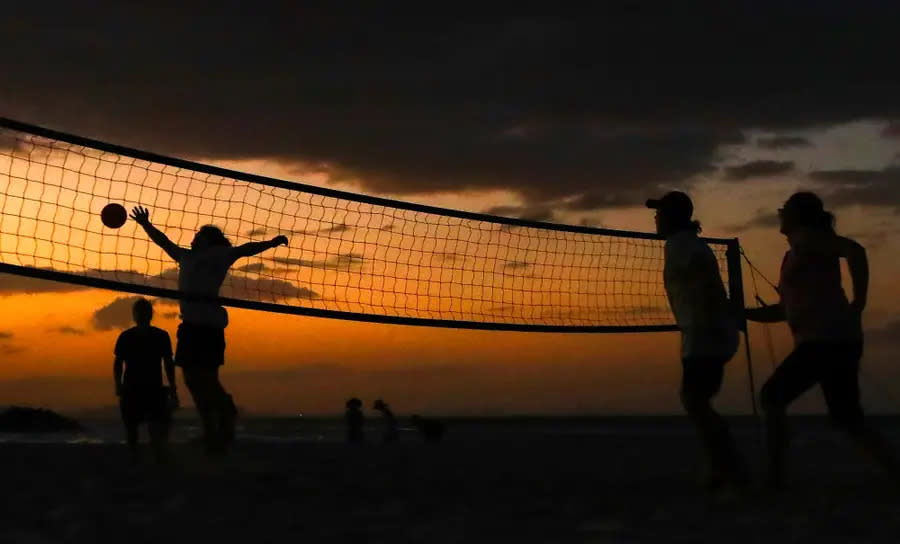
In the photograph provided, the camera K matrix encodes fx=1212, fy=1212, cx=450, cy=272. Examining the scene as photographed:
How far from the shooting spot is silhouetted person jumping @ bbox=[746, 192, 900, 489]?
227 inches

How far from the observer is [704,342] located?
5801mm

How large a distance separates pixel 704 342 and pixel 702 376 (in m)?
0.17

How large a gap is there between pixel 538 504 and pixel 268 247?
3470mm

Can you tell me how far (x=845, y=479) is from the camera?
6.86 metres

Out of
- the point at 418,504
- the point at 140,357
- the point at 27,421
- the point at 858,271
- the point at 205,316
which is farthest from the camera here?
the point at 27,421

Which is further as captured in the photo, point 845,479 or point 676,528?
point 845,479

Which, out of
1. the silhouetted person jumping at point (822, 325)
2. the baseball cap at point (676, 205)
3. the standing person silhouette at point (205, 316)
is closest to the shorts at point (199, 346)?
the standing person silhouette at point (205, 316)

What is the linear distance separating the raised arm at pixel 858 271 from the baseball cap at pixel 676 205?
760 millimetres

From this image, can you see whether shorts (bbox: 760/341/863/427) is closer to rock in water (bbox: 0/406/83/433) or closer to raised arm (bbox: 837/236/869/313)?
raised arm (bbox: 837/236/869/313)

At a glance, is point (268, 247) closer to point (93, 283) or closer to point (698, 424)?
point (93, 283)

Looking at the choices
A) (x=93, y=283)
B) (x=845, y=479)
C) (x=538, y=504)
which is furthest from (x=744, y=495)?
(x=93, y=283)

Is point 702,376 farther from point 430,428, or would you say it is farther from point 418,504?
point 430,428

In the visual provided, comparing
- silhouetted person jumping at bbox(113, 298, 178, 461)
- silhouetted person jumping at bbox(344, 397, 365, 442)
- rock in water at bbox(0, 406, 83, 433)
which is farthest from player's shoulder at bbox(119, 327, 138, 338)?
rock in water at bbox(0, 406, 83, 433)

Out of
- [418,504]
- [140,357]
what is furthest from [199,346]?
[418,504]
